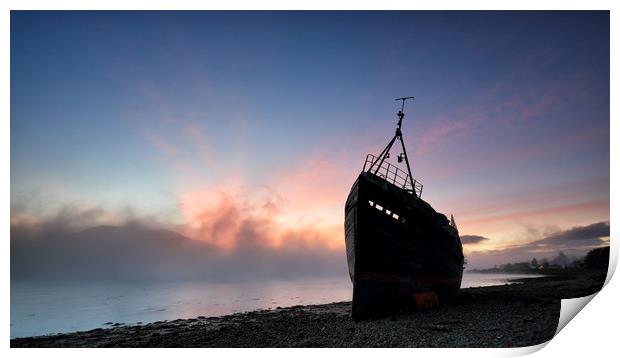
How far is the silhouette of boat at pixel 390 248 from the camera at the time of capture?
10703 mm

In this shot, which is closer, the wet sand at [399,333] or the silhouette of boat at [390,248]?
the wet sand at [399,333]

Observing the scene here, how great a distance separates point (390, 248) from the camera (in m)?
11.2

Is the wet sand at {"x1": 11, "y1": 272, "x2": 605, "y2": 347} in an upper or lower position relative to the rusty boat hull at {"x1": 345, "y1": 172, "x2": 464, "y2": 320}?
lower

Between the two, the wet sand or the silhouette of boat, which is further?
the silhouette of boat

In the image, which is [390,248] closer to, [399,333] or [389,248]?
[389,248]

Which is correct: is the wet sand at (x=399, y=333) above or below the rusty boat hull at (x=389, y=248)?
below

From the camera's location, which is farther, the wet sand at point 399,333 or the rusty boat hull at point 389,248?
the rusty boat hull at point 389,248

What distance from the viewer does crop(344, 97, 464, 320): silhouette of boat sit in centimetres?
1070

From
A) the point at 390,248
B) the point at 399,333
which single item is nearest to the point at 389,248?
the point at 390,248
